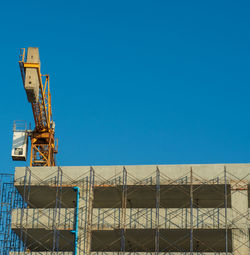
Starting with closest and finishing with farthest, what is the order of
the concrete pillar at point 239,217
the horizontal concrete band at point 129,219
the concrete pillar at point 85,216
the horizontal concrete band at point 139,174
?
the concrete pillar at point 239,217, the horizontal concrete band at point 129,219, the concrete pillar at point 85,216, the horizontal concrete band at point 139,174

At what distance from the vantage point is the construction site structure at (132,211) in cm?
5397

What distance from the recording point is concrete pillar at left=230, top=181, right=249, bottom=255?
173 feet

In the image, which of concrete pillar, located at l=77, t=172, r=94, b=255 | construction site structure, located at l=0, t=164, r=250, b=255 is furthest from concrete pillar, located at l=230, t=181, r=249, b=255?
concrete pillar, located at l=77, t=172, r=94, b=255

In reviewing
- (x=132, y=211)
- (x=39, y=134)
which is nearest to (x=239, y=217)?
(x=132, y=211)

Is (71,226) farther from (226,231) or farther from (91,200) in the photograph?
(226,231)

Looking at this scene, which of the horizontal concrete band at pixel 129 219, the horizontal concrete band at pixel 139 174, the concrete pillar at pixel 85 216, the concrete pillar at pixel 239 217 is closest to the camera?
the concrete pillar at pixel 239 217

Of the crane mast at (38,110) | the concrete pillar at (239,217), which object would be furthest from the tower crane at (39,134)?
the concrete pillar at (239,217)

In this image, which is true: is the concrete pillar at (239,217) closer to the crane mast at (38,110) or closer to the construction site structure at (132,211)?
the construction site structure at (132,211)

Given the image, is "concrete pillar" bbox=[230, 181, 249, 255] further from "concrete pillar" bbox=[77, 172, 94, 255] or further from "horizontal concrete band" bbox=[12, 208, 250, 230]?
"concrete pillar" bbox=[77, 172, 94, 255]

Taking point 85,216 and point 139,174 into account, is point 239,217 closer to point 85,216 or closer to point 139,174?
point 139,174

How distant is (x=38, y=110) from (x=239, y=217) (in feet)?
87.5

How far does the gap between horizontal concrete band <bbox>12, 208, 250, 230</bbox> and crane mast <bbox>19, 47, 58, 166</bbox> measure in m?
13.6

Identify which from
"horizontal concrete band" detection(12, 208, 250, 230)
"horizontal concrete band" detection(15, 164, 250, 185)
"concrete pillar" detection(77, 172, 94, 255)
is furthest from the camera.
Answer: "horizontal concrete band" detection(15, 164, 250, 185)

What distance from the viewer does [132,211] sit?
54.9 metres
